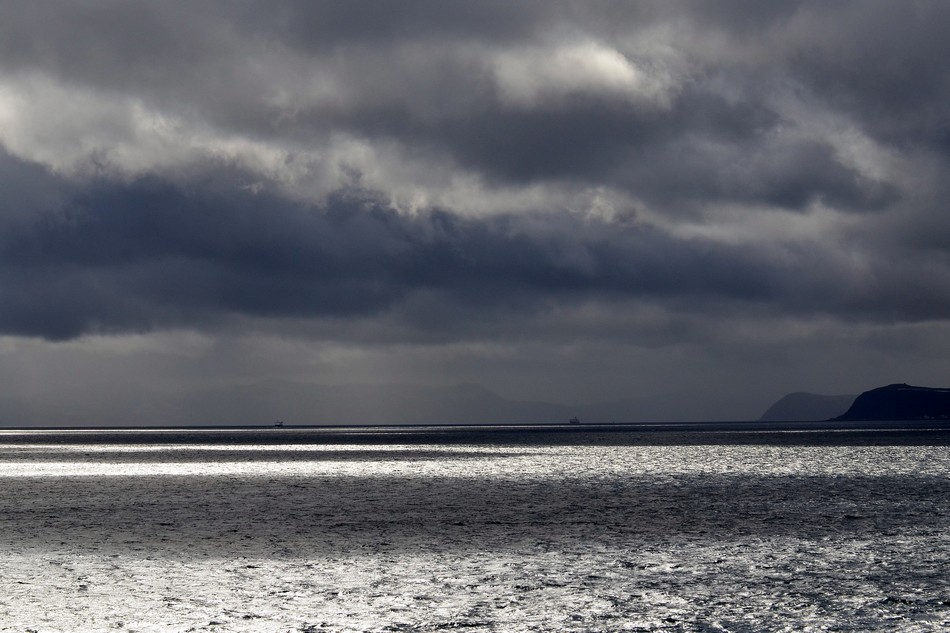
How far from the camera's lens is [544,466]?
6250cm

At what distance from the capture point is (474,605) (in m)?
15.2

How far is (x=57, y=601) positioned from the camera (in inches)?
616

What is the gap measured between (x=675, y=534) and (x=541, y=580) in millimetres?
8103

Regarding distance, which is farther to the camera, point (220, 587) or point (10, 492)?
point (10, 492)

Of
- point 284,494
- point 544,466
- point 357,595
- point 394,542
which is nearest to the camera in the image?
point 357,595

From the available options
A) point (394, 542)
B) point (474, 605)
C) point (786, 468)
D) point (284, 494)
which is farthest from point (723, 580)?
point (786, 468)

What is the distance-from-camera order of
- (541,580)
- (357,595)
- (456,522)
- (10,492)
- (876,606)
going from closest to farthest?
1. (876,606)
2. (357,595)
3. (541,580)
4. (456,522)
5. (10,492)

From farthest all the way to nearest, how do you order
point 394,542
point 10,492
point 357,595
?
point 10,492, point 394,542, point 357,595

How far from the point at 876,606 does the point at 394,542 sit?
37.2 ft

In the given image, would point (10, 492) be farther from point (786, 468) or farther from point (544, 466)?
point (786, 468)

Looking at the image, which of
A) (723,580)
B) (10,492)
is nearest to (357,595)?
(723,580)

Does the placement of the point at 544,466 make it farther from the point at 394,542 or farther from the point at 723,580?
the point at 723,580

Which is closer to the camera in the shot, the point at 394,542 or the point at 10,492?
the point at 394,542

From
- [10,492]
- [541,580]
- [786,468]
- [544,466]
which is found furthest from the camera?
[544,466]
